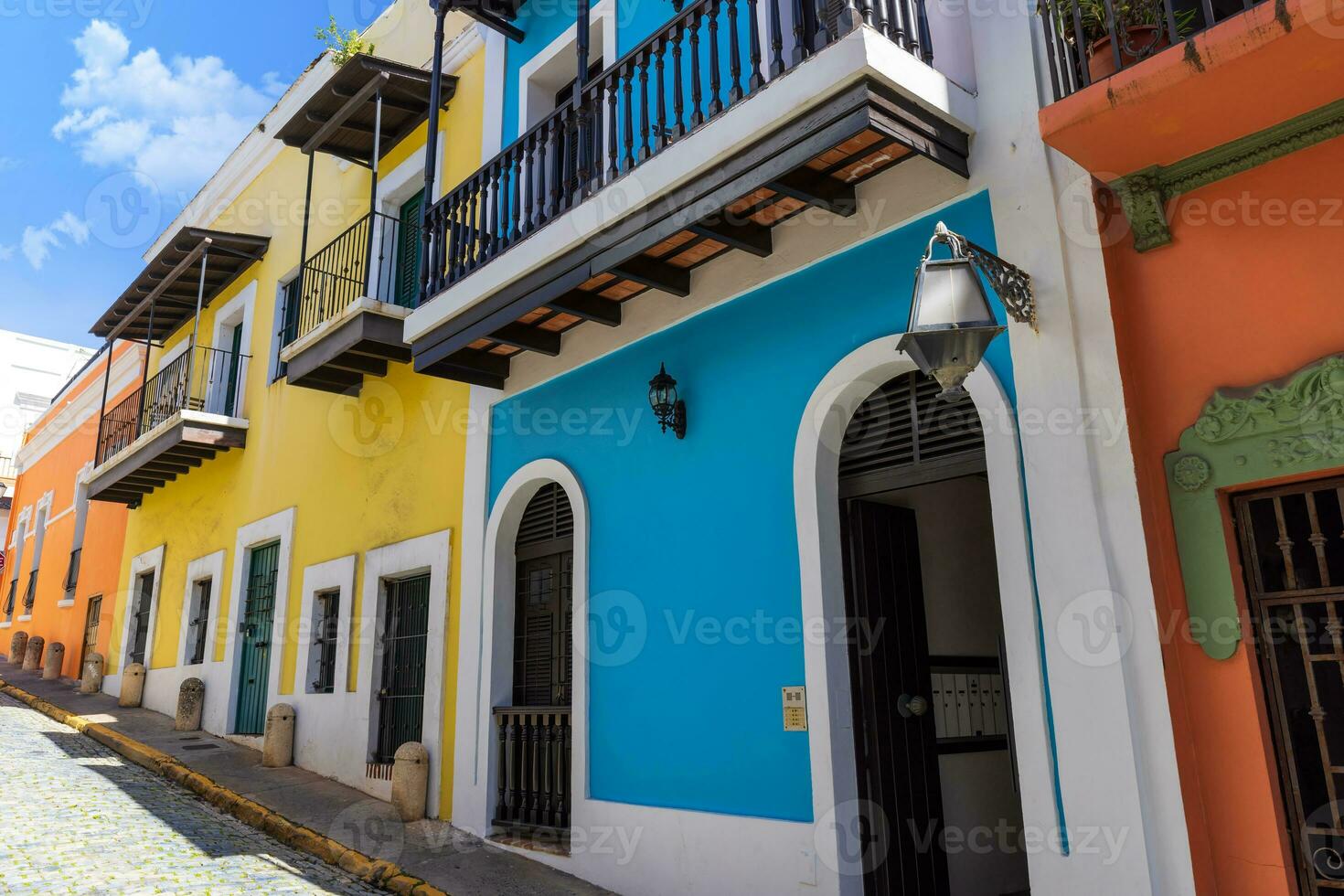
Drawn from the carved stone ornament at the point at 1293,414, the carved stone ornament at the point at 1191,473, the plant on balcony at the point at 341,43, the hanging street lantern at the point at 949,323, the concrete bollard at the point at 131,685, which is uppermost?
the plant on balcony at the point at 341,43

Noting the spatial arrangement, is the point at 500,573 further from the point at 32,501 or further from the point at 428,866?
the point at 32,501

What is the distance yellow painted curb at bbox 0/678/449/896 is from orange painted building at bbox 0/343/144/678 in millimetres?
5683

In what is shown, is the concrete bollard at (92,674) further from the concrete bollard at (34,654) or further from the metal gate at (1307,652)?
the metal gate at (1307,652)

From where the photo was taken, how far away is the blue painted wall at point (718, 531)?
5297 millimetres

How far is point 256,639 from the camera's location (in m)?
11.2

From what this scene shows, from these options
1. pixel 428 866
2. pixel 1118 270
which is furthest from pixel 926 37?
pixel 428 866

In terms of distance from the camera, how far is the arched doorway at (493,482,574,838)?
694cm

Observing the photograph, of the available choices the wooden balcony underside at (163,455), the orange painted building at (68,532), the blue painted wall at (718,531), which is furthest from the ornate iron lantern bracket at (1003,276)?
the orange painted building at (68,532)

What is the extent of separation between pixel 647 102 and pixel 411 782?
5.42 metres

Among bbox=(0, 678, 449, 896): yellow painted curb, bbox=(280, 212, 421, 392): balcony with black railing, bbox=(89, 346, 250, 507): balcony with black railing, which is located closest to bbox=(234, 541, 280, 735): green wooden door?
bbox=(0, 678, 449, 896): yellow painted curb

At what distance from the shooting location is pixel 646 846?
5887 millimetres

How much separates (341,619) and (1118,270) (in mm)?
7732

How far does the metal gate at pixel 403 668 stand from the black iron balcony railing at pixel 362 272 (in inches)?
115

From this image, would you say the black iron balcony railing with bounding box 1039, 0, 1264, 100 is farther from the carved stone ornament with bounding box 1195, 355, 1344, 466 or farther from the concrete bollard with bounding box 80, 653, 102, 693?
the concrete bollard with bounding box 80, 653, 102, 693
